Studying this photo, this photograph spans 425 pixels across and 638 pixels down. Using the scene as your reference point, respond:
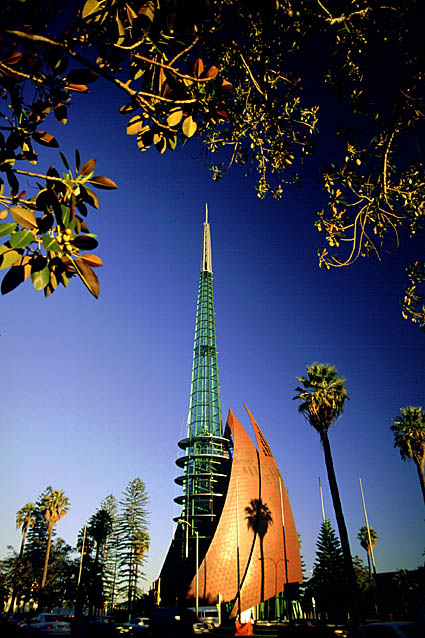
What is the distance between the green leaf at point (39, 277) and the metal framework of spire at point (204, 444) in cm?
4168

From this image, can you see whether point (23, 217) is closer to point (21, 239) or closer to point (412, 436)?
point (21, 239)

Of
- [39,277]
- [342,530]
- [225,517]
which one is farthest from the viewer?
[225,517]

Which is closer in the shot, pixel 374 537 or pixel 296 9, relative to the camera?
pixel 296 9

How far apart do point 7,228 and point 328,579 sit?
2255 inches

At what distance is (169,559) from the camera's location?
4775cm

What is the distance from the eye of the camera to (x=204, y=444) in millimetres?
48969

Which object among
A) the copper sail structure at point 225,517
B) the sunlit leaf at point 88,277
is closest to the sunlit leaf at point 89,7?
the sunlit leaf at point 88,277

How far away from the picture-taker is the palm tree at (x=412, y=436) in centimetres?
2984

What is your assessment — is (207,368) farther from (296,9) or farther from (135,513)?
(296,9)

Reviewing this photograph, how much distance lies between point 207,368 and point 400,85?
51375 millimetres

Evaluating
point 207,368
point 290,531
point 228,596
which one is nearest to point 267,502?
point 290,531

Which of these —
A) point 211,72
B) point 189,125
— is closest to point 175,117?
point 189,125

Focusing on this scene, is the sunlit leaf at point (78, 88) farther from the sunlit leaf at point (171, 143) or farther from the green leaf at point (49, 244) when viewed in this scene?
the green leaf at point (49, 244)

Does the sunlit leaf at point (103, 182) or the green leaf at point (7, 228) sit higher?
the sunlit leaf at point (103, 182)
